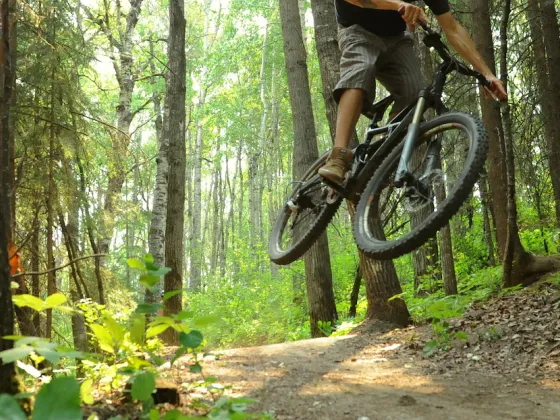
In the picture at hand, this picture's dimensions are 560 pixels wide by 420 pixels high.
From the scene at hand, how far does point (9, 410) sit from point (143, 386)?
0.62 m

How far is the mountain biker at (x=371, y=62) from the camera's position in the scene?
363cm

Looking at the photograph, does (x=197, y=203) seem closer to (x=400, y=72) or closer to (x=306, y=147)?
(x=306, y=147)

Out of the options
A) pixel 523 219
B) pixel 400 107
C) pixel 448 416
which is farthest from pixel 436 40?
pixel 523 219

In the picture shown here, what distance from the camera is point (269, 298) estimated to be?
52.8 feet

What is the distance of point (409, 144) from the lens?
3.42 metres

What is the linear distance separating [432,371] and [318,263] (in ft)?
13.1

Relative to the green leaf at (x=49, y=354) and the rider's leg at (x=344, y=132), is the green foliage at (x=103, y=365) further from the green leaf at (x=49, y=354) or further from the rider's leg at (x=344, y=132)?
the rider's leg at (x=344, y=132)

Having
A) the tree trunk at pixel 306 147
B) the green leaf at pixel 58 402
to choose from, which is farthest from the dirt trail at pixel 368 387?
the tree trunk at pixel 306 147

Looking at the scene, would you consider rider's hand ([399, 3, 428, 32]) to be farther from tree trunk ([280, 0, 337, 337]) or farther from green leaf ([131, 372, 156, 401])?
tree trunk ([280, 0, 337, 337])

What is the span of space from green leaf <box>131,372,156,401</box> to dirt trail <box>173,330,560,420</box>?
0.98 m

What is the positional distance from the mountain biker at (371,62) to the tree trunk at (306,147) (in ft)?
14.2

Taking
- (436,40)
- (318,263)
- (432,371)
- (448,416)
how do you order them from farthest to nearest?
(318,263) → (432,371) → (436,40) → (448,416)

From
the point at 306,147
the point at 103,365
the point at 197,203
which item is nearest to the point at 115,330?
the point at 103,365

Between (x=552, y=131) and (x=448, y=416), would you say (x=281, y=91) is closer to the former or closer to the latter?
(x=552, y=131)
